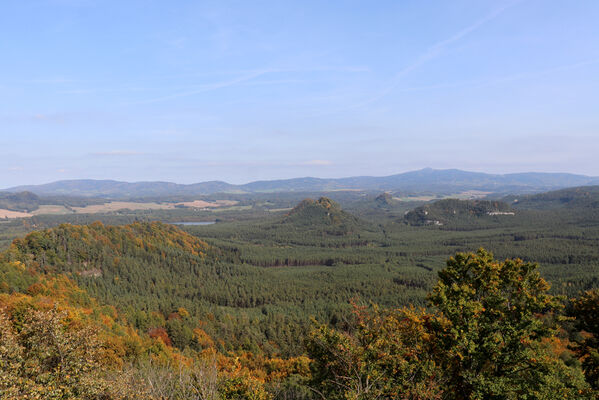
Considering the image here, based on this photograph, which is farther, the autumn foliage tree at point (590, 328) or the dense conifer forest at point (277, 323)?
the autumn foliage tree at point (590, 328)

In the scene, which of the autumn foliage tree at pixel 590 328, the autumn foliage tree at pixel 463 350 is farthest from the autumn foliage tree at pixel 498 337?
the autumn foliage tree at pixel 590 328

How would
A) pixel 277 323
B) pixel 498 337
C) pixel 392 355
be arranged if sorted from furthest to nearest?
pixel 277 323
pixel 498 337
pixel 392 355

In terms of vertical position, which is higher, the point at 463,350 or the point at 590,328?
the point at 463,350

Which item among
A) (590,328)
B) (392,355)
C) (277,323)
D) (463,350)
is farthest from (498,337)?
(277,323)

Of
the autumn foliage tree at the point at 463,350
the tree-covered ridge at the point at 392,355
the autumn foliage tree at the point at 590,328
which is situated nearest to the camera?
the tree-covered ridge at the point at 392,355

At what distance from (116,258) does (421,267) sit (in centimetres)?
16041

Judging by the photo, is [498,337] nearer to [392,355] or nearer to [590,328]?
[392,355]

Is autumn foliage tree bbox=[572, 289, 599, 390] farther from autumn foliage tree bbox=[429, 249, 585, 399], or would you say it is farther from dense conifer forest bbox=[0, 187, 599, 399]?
autumn foliage tree bbox=[429, 249, 585, 399]

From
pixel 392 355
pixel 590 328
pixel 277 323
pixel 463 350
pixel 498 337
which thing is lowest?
pixel 277 323

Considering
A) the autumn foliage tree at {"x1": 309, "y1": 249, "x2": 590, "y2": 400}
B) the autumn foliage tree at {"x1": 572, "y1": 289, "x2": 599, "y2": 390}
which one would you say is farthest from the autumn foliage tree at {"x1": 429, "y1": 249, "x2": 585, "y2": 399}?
the autumn foliage tree at {"x1": 572, "y1": 289, "x2": 599, "y2": 390}

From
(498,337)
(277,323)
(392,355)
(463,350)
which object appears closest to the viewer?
(392,355)

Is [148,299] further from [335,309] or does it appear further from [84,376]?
[84,376]

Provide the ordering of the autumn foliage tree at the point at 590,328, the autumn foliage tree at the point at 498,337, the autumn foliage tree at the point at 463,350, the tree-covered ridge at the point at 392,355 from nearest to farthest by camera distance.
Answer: the tree-covered ridge at the point at 392,355 → the autumn foliage tree at the point at 463,350 → the autumn foliage tree at the point at 498,337 → the autumn foliage tree at the point at 590,328

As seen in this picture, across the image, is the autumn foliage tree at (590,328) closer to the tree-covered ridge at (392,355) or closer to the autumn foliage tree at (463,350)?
the tree-covered ridge at (392,355)
